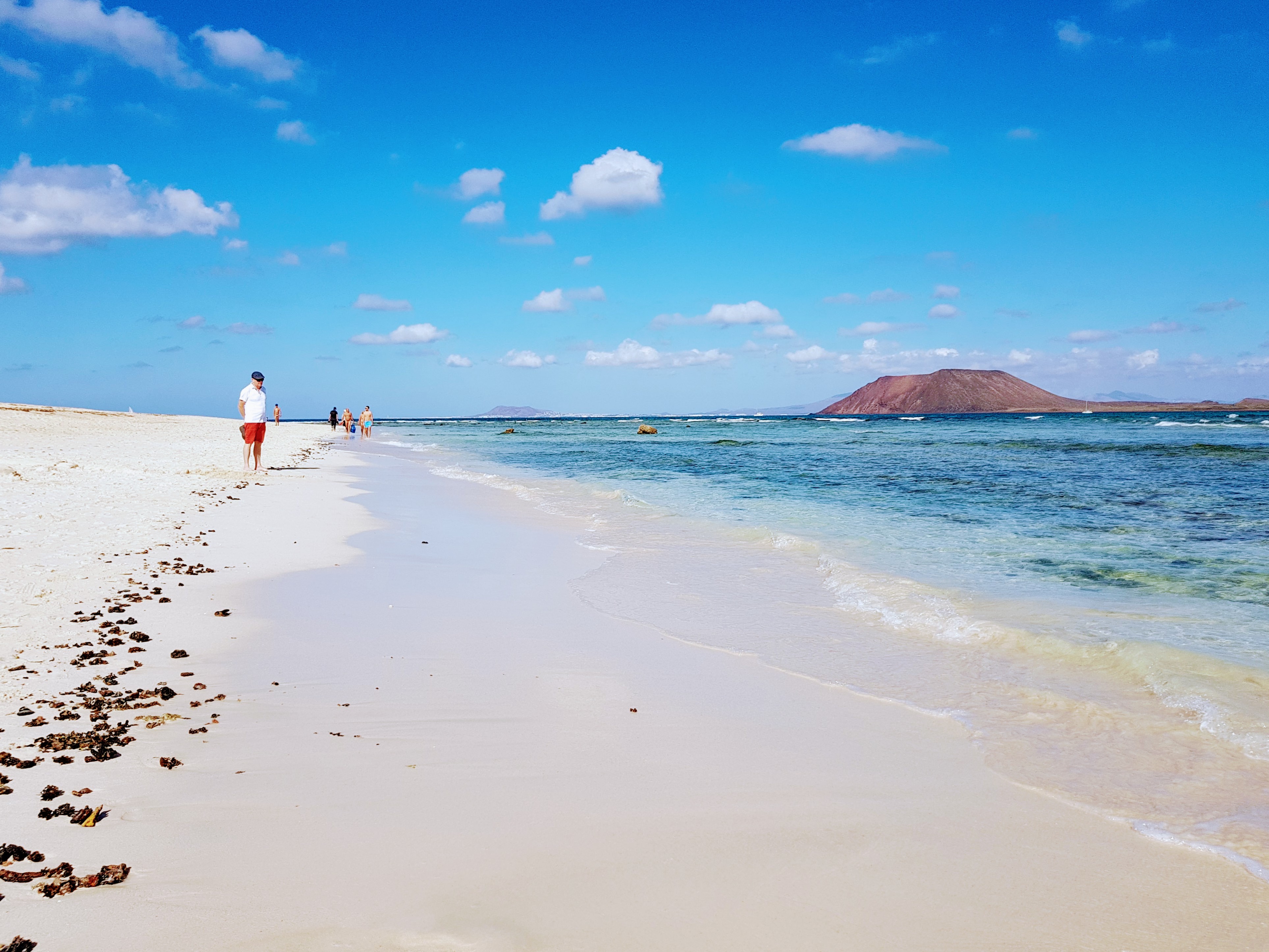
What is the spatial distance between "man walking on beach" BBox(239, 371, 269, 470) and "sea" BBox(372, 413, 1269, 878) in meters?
5.68

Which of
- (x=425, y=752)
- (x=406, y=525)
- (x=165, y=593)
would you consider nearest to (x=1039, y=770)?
(x=425, y=752)

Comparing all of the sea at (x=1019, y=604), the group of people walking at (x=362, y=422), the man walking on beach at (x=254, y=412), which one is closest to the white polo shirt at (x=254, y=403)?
the man walking on beach at (x=254, y=412)

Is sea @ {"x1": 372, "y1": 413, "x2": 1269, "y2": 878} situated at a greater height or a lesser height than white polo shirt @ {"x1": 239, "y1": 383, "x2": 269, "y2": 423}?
lesser

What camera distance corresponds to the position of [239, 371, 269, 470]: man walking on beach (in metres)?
16.6

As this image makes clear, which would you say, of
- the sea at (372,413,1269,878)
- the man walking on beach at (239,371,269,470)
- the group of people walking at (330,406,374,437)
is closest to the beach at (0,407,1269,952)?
the sea at (372,413,1269,878)

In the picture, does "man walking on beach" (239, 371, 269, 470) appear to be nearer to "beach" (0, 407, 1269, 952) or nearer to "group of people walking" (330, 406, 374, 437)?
"beach" (0, 407, 1269, 952)

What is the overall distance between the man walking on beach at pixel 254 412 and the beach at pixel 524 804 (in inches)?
433

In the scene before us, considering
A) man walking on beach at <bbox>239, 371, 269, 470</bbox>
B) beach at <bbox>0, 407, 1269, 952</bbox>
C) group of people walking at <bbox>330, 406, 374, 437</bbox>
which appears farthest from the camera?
group of people walking at <bbox>330, 406, 374, 437</bbox>

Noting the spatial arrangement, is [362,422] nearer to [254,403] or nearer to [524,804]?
[254,403]

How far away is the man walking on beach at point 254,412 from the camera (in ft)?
54.4

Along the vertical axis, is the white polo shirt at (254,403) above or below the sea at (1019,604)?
above

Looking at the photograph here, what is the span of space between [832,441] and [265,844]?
49.4 metres

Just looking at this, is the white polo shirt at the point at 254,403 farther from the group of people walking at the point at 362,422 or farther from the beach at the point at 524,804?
the group of people walking at the point at 362,422

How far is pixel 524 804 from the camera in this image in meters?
3.09
